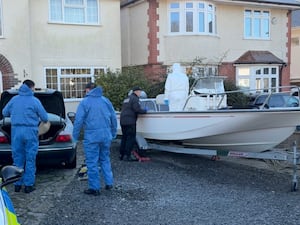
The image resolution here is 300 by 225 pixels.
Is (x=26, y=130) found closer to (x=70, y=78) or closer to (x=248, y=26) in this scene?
(x=70, y=78)

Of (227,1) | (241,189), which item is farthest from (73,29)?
(241,189)

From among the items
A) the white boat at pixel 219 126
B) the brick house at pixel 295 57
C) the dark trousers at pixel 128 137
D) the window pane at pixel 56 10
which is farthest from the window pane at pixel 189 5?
the brick house at pixel 295 57

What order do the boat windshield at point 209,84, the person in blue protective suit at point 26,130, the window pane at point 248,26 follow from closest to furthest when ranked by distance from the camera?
the person in blue protective suit at point 26,130 → the boat windshield at point 209,84 → the window pane at point 248,26

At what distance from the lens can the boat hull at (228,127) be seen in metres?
7.61

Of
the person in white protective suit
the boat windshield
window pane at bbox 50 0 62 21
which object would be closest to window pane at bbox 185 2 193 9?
window pane at bbox 50 0 62 21

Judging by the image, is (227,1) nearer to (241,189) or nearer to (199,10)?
(199,10)

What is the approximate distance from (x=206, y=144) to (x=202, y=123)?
920mm

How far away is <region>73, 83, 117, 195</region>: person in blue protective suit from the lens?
6.55m

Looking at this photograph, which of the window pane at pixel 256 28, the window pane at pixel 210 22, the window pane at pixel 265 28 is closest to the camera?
the window pane at pixel 210 22

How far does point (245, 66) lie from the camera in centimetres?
2206

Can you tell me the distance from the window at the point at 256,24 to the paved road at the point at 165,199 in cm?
1459

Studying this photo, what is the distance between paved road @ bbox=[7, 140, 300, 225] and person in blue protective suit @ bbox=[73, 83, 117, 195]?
367 millimetres

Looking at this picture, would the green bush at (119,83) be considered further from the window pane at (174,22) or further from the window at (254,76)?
the window at (254,76)

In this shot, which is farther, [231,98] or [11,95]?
[231,98]
